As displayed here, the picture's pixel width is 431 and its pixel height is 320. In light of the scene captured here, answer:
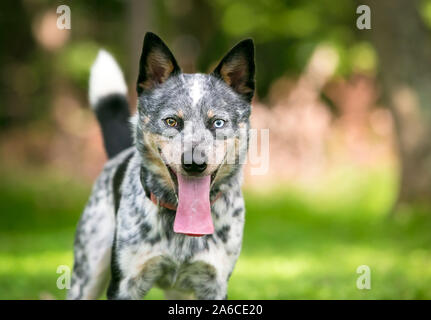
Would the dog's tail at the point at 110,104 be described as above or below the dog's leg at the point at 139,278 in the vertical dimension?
above

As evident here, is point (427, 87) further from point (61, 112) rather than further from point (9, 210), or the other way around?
point (61, 112)

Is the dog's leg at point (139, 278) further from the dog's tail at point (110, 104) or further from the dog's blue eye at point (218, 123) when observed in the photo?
the dog's tail at point (110, 104)

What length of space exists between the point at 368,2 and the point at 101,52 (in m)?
5.42

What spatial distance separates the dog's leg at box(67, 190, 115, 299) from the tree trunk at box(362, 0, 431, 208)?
558 centimetres

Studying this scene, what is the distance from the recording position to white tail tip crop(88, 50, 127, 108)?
4.78m

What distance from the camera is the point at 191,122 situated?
137 inches

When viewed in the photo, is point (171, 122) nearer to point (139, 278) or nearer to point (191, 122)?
point (191, 122)

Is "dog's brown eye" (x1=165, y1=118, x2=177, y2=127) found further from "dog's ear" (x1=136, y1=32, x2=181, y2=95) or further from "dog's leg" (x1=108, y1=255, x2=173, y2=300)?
"dog's leg" (x1=108, y1=255, x2=173, y2=300)

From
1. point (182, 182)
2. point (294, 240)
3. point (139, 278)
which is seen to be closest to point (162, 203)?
point (182, 182)

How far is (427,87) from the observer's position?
28.5 feet

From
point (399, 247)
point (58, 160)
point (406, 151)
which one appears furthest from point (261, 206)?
point (58, 160)

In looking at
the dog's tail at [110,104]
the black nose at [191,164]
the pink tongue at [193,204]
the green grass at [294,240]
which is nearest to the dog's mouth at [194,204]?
the pink tongue at [193,204]

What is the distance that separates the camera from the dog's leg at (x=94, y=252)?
4137 millimetres

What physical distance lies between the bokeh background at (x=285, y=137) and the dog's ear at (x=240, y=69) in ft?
6.64
